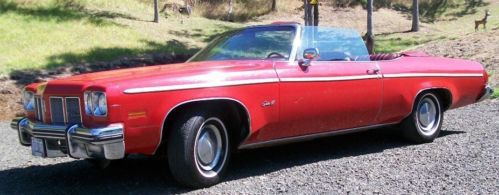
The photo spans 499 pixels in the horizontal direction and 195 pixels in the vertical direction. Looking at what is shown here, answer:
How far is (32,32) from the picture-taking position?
1939cm

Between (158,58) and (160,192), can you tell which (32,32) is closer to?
(158,58)

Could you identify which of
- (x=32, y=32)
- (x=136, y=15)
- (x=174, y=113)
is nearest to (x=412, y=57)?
(x=174, y=113)

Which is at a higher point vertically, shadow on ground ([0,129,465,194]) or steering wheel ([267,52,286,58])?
steering wheel ([267,52,286,58])

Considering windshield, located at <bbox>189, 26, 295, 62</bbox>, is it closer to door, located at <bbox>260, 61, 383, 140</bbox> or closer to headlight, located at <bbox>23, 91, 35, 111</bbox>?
door, located at <bbox>260, 61, 383, 140</bbox>

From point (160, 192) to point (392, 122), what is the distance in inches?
117

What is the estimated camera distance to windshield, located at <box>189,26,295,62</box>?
610 cm

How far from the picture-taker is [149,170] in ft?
19.8

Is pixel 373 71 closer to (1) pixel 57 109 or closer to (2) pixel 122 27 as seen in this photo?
(1) pixel 57 109

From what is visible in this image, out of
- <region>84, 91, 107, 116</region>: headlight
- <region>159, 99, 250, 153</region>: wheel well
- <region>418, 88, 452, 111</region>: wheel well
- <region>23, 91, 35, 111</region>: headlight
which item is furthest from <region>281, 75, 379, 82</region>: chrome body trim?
<region>23, 91, 35, 111</region>: headlight

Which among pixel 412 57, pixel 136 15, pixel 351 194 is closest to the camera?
pixel 351 194

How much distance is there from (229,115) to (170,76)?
75 centimetres

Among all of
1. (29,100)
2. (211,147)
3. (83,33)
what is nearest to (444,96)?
(211,147)

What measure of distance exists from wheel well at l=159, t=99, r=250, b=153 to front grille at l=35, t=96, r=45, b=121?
1.06 meters

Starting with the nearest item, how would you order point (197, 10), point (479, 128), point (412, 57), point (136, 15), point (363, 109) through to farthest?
point (363, 109), point (412, 57), point (479, 128), point (136, 15), point (197, 10)
